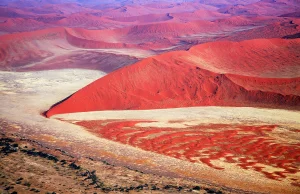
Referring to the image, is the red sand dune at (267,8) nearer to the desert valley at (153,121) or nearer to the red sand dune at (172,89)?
the desert valley at (153,121)

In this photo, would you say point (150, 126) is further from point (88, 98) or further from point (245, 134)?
point (88, 98)

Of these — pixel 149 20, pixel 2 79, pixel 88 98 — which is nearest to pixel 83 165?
pixel 88 98

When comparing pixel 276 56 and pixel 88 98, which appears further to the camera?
pixel 276 56

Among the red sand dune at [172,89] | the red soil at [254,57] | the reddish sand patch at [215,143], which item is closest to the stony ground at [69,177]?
A: the reddish sand patch at [215,143]

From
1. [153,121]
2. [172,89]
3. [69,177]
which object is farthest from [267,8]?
[69,177]

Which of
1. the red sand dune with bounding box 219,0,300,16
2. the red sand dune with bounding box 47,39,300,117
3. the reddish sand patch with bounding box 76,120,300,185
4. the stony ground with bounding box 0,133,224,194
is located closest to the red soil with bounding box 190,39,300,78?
the red sand dune with bounding box 47,39,300,117

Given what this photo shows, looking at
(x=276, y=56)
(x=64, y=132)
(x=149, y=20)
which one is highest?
(x=149, y=20)
